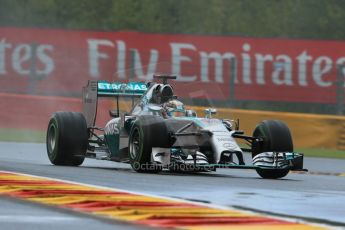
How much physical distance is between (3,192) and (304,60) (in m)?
18.1

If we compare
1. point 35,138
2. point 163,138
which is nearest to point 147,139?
point 163,138

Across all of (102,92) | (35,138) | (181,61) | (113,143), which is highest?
(181,61)

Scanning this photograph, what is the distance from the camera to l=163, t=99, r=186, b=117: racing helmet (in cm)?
1390

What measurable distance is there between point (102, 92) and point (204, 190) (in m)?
4.52

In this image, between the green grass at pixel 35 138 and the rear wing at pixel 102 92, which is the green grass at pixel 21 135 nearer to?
the green grass at pixel 35 138

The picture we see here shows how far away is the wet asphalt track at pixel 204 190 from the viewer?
337 inches

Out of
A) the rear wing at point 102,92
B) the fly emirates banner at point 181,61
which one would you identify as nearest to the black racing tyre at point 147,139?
the rear wing at point 102,92

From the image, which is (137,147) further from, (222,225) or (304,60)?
(304,60)

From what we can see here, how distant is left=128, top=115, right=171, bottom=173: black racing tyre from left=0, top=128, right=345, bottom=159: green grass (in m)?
7.83

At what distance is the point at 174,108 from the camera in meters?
13.9

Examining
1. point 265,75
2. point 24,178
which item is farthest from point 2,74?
point 24,178

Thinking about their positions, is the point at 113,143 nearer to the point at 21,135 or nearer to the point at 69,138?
the point at 69,138

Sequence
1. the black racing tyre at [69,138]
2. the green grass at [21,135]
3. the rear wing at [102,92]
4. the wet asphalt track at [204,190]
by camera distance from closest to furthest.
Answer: the wet asphalt track at [204,190] < the black racing tyre at [69,138] < the rear wing at [102,92] < the green grass at [21,135]

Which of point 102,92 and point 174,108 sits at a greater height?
point 102,92
